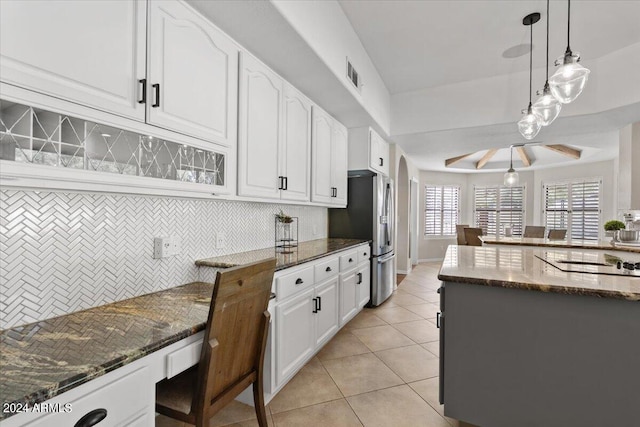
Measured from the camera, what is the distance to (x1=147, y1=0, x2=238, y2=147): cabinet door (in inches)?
54.9

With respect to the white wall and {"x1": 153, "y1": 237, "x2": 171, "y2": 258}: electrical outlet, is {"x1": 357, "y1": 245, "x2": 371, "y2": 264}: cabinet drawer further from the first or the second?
{"x1": 153, "y1": 237, "x2": 171, "y2": 258}: electrical outlet

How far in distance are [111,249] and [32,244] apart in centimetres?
31

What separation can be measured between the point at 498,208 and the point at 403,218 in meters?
3.44

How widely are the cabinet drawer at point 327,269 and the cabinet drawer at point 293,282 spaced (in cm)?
13

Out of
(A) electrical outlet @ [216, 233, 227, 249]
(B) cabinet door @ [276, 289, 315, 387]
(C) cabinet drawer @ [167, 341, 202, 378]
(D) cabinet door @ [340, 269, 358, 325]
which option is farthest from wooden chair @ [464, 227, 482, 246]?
(C) cabinet drawer @ [167, 341, 202, 378]

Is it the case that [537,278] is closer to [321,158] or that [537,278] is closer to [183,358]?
[183,358]

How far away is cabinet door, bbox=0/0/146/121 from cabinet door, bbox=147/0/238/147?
0.07 m

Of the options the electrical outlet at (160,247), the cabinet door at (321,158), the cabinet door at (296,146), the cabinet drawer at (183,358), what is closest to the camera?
the cabinet drawer at (183,358)

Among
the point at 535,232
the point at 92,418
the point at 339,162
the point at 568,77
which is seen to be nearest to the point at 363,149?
the point at 339,162

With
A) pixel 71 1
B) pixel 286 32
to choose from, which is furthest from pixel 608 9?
pixel 71 1

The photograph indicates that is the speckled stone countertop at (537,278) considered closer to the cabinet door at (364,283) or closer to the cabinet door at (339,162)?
the cabinet door at (364,283)

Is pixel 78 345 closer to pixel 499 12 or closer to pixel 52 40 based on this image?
pixel 52 40

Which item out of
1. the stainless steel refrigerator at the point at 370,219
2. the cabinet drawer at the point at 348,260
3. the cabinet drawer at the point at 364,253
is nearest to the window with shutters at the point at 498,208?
the stainless steel refrigerator at the point at 370,219

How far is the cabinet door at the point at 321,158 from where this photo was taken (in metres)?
2.96
